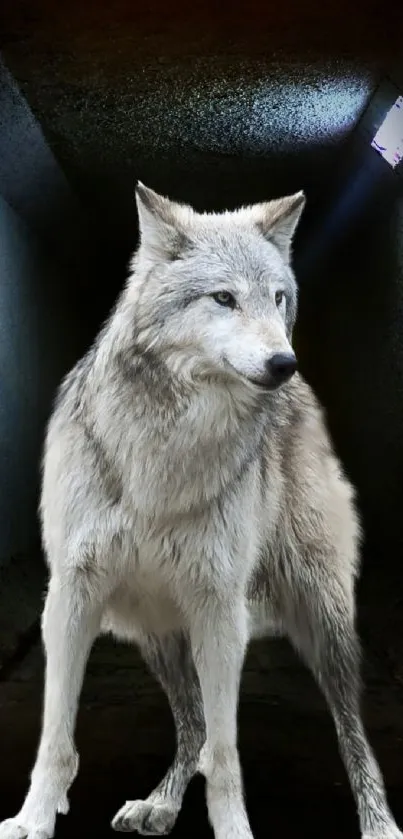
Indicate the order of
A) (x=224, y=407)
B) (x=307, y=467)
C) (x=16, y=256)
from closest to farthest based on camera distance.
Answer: (x=224, y=407)
(x=307, y=467)
(x=16, y=256)

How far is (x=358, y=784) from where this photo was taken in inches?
83.7

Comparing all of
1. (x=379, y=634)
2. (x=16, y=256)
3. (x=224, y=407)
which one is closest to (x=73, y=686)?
(x=224, y=407)

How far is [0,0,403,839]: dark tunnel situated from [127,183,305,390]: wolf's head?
0.41 m

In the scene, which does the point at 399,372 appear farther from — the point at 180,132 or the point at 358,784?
the point at 358,784

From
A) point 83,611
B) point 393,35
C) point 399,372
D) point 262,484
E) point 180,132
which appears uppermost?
point 393,35

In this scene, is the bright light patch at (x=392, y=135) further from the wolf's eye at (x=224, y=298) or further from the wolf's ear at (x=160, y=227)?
the wolf's eye at (x=224, y=298)

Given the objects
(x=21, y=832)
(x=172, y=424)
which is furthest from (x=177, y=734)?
(x=172, y=424)

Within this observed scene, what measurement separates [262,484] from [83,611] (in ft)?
1.59

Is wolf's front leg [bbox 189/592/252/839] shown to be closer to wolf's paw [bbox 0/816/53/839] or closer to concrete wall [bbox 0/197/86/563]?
wolf's paw [bbox 0/816/53/839]

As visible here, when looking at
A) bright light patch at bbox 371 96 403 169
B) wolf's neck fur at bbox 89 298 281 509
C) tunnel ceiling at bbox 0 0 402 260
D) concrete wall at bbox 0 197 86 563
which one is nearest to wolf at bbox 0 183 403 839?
wolf's neck fur at bbox 89 298 281 509

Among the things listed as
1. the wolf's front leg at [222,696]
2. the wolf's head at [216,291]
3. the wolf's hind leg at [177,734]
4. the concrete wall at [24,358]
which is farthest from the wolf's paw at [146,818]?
the wolf's head at [216,291]

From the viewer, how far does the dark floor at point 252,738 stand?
6.89ft

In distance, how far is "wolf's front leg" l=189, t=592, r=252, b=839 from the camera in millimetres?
1887

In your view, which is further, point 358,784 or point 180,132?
point 180,132
